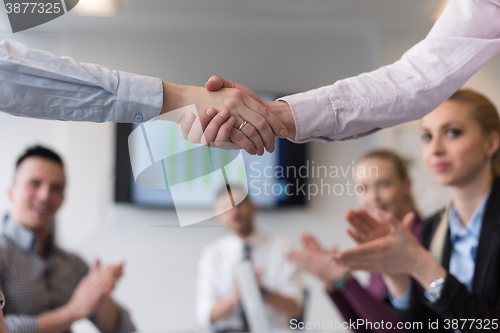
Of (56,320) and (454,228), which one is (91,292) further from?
(454,228)

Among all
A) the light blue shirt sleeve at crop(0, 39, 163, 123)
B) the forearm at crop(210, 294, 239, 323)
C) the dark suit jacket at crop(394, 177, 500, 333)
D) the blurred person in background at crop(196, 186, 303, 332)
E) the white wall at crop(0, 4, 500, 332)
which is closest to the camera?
the light blue shirt sleeve at crop(0, 39, 163, 123)

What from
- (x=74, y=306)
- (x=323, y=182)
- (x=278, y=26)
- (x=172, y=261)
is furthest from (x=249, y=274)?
(x=172, y=261)

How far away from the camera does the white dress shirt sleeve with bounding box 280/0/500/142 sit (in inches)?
25.1

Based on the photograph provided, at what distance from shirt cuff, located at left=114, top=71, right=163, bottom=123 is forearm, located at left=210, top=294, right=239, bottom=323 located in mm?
1487

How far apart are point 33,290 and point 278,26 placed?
103 cm

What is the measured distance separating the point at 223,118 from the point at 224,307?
1.50 meters

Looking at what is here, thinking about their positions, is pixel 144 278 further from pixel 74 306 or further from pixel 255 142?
pixel 255 142

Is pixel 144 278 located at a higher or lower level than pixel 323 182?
lower

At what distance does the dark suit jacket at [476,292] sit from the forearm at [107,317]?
0.91m

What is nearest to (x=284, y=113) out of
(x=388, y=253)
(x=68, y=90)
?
(x=68, y=90)

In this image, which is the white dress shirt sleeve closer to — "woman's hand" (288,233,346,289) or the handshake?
the handshake

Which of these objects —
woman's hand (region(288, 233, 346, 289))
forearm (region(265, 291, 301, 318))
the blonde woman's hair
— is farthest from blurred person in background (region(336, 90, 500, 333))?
forearm (region(265, 291, 301, 318))

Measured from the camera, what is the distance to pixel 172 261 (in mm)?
2180

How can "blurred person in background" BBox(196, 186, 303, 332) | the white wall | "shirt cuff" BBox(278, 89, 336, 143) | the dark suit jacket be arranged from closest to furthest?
"shirt cuff" BBox(278, 89, 336, 143) → the dark suit jacket → the white wall → "blurred person in background" BBox(196, 186, 303, 332)
